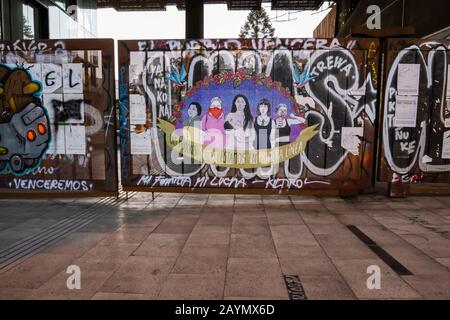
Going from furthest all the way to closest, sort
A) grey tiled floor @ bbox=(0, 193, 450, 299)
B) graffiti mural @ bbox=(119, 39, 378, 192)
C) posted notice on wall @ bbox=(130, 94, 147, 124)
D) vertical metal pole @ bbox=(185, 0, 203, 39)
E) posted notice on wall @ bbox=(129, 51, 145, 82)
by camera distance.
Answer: vertical metal pole @ bbox=(185, 0, 203, 39) → posted notice on wall @ bbox=(130, 94, 147, 124) → posted notice on wall @ bbox=(129, 51, 145, 82) → graffiti mural @ bbox=(119, 39, 378, 192) → grey tiled floor @ bbox=(0, 193, 450, 299)

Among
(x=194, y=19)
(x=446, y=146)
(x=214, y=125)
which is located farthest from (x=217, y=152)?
(x=194, y=19)

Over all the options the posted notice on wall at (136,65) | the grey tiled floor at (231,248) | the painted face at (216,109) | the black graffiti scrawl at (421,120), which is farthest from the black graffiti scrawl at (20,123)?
the black graffiti scrawl at (421,120)

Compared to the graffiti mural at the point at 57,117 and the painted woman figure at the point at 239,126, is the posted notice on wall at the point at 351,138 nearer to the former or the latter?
the painted woman figure at the point at 239,126

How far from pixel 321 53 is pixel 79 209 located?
20.6 feet

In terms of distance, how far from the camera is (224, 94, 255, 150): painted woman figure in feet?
26.1

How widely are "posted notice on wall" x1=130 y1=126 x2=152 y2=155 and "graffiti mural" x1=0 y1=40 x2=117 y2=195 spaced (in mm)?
446

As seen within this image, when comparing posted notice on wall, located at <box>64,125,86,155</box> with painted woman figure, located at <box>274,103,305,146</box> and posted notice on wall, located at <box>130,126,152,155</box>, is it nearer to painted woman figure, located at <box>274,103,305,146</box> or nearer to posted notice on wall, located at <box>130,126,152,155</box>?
posted notice on wall, located at <box>130,126,152,155</box>

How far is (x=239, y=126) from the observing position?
802cm

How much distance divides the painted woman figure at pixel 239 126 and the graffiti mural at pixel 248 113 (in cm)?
2

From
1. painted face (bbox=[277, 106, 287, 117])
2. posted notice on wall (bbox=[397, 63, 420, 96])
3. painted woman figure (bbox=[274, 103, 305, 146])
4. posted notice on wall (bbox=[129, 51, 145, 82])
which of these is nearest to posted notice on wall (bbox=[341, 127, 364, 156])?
painted woman figure (bbox=[274, 103, 305, 146])

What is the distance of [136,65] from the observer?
796 cm

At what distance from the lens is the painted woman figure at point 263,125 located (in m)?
7.94

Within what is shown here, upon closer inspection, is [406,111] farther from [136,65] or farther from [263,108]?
[136,65]

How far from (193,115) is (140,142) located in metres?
1.37
